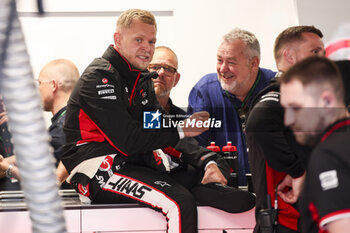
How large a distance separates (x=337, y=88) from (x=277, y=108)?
2.03 ft

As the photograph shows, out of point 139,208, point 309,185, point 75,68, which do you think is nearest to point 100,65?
point 75,68

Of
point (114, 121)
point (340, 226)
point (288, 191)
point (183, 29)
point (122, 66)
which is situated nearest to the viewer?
point (340, 226)

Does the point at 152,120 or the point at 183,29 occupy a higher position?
Answer: the point at 183,29

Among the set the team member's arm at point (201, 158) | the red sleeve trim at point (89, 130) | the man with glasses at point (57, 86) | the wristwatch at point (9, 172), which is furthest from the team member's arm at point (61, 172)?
the team member's arm at point (201, 158)

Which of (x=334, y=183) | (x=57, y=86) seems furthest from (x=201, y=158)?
(x=334, y=183)

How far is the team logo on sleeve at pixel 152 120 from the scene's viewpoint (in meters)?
1.50

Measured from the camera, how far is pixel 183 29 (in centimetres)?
227

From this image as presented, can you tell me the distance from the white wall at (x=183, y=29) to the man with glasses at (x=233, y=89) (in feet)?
0.32

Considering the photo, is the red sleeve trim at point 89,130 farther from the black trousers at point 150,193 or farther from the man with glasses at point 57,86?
the man with glasses at point 57,86

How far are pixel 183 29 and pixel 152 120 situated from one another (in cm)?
86

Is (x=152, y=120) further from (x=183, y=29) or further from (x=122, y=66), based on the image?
(x=183, y=29)

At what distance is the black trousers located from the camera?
65.5 inches

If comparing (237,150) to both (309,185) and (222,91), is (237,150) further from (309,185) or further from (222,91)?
(309,185)

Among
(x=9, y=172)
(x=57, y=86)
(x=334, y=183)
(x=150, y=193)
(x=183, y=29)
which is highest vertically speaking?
(x=183, y=29)
